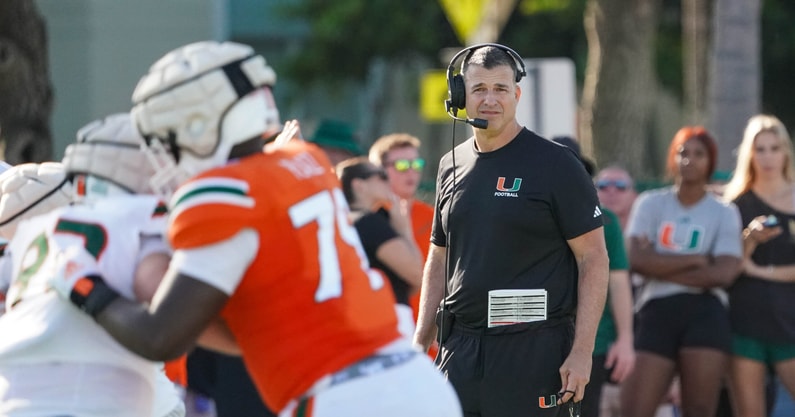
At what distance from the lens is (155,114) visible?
3.61 meters

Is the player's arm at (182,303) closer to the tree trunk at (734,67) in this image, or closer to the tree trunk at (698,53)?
the tree trunk at (734,67)

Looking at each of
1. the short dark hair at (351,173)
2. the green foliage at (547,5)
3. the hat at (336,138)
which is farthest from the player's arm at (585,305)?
the green foliage at (547,5)

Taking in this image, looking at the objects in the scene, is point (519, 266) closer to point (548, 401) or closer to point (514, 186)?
point (514, 186)

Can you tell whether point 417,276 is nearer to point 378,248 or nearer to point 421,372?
point 378,248

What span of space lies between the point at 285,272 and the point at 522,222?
2.18m

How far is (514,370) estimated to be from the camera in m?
5.52

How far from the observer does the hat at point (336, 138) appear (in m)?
8.76

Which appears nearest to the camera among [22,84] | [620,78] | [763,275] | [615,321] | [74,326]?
[74,326]

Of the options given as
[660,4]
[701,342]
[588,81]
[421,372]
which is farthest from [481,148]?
[660,4]

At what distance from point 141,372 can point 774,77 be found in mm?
27643

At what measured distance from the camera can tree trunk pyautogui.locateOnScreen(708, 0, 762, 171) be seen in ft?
46.1

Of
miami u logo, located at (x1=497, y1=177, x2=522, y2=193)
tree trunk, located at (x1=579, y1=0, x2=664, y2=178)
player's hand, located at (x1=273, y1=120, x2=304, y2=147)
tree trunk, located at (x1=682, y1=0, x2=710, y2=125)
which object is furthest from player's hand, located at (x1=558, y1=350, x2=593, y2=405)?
tree trunk, located at (x1=682, y1=0, x2=710, y2=125)

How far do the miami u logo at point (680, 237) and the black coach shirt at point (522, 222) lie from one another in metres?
3.48

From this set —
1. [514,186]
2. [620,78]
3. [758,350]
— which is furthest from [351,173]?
[620,78]
